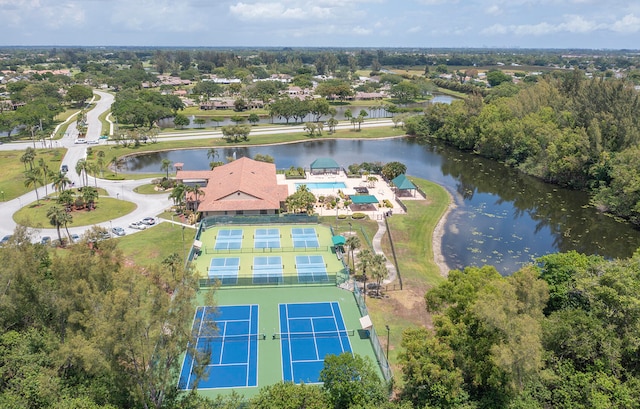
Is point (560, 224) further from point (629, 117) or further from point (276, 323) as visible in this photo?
point (276, 323)

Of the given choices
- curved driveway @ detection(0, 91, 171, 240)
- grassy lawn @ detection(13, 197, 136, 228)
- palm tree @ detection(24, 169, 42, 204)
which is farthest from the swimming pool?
palm tree @ detection(24, 169, 42, 204)

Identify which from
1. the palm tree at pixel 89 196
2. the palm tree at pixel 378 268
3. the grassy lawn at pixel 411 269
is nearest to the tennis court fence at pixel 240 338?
the grassy lawn at pixel 411 269

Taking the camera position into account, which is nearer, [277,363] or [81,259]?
[81,259]

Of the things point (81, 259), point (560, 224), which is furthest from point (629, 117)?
point (81, 259)

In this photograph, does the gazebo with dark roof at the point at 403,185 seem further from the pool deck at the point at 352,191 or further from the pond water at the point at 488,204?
the pond water at the point at 488,204

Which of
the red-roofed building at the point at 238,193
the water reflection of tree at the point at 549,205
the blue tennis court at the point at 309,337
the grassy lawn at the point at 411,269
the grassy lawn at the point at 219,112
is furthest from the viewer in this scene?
the grassy lawn at the point at 219,112

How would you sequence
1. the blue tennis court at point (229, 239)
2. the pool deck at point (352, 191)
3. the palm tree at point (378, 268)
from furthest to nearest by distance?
the pool deck at point (352, 191) < the blue tennis court at point (229, 239) < the palm tree at point (378, 268)
